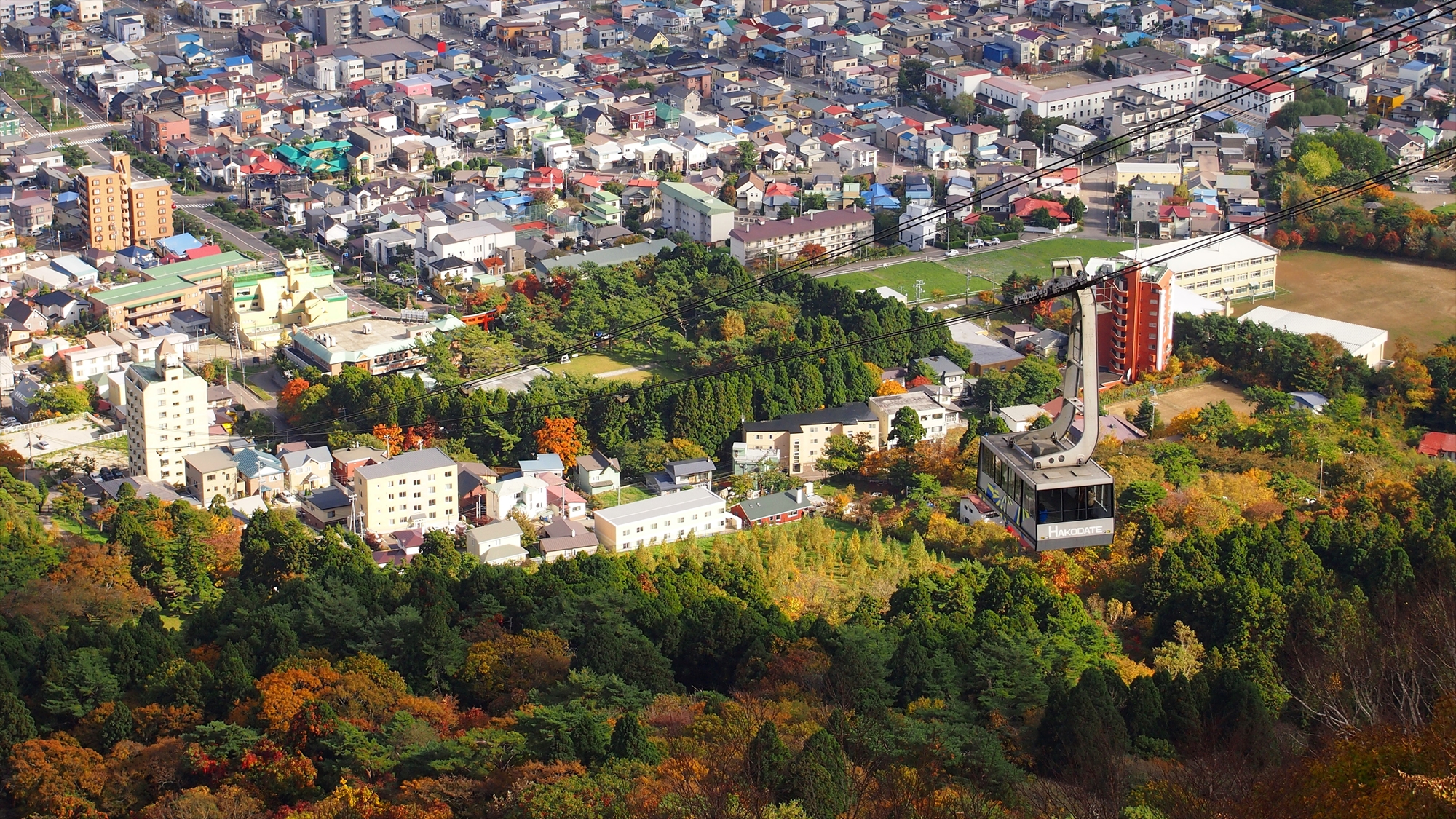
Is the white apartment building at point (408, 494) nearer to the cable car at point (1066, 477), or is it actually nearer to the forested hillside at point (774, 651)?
the forested hillside at point (774, 651)

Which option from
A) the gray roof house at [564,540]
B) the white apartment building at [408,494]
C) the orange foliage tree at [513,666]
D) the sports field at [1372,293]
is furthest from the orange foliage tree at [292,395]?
the sports field at [1372,293]

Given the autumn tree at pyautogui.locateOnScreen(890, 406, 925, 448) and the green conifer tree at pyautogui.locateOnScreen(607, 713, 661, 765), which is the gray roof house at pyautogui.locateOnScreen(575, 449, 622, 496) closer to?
the autumn tree at pyautogui.locateOnScreen(890, 406, 925, 448)

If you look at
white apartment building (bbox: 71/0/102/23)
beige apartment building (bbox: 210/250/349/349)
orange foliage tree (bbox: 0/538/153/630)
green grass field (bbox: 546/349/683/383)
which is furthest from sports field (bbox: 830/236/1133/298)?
white apartment building (bbox: 71/0/102/23)

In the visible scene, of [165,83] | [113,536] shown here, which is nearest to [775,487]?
[113,536]

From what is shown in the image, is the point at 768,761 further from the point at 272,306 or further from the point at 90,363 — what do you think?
the point at 272,306

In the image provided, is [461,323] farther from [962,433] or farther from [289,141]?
[289,141]
